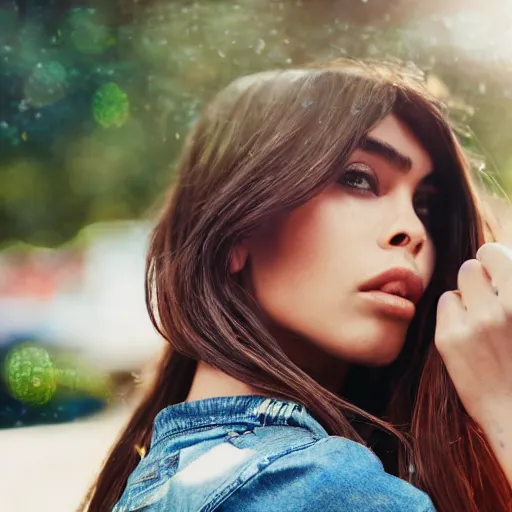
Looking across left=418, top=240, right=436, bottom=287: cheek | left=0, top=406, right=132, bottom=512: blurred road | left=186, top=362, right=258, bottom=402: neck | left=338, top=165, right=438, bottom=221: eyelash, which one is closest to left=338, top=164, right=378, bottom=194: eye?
left=338, top=165, right=438, bottom=221: eyelash

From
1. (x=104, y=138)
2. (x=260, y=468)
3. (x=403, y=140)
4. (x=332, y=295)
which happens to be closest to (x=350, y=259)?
(x=332, y=295)

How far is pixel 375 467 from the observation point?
506 mm

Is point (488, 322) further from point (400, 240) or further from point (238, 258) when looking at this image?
point (238, 258)

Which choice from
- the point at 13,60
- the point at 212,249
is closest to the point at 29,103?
the point at 13,60

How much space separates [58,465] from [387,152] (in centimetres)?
55

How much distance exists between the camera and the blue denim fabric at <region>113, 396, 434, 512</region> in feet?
1.57

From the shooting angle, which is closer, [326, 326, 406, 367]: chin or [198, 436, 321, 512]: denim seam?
[198, 436, 321, 512]: denim seam

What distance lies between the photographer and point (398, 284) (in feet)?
2.21

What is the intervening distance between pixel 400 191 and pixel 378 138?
0.21 feet

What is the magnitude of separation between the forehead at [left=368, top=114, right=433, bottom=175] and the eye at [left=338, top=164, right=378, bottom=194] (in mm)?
37

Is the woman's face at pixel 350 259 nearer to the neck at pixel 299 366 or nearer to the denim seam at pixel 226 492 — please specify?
the neck at pixel 299 366

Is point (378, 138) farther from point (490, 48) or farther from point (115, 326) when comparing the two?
point (115, 326)

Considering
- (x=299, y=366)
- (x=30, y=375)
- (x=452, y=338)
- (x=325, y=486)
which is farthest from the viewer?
(x=30, y=375)

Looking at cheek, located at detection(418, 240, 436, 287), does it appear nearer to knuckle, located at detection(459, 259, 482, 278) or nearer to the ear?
knuckle, located at detection(459, 259, 482, 278)
